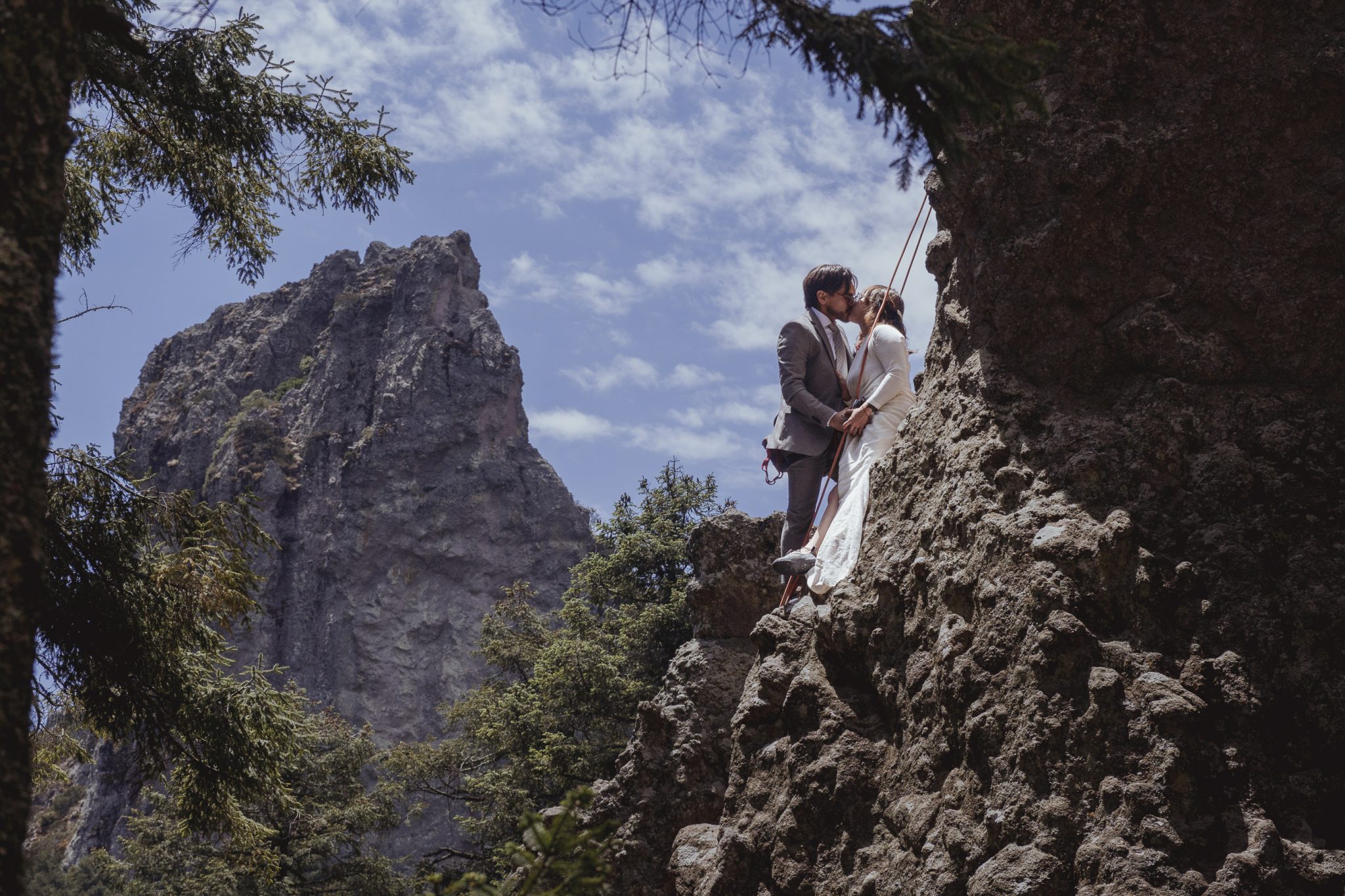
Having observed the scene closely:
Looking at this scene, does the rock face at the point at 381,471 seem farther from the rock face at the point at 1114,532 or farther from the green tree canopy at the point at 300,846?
the rock face at the point at 1114,532

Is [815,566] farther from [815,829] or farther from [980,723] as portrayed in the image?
[980,723]

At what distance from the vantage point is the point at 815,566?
283 inches

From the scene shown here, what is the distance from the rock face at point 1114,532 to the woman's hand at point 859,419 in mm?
1152

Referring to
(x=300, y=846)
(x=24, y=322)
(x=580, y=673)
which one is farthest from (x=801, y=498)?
(x=300, y=846)

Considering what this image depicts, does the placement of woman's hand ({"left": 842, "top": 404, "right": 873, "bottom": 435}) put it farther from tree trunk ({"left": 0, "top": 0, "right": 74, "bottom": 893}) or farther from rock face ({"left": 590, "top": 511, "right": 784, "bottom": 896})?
tree trunk ({"left": 0, "top": 0, "right": 74, "bottom": 893})

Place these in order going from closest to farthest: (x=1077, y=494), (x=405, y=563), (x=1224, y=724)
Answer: (x=1224, y=724) < (x=1077, y=494) < (x=405, y=563)

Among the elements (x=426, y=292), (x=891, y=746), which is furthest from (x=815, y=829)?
(x=426, y=292)

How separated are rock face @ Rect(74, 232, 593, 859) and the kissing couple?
46.7m

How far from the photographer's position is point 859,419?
7535 mm

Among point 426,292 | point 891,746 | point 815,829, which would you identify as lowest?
point 815,829

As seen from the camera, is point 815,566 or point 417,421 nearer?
point 815,566

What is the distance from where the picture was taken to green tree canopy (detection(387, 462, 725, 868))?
15.7 m

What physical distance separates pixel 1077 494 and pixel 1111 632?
66 centimetres

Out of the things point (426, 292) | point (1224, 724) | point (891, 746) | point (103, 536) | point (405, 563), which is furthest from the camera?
point (426, 292)
